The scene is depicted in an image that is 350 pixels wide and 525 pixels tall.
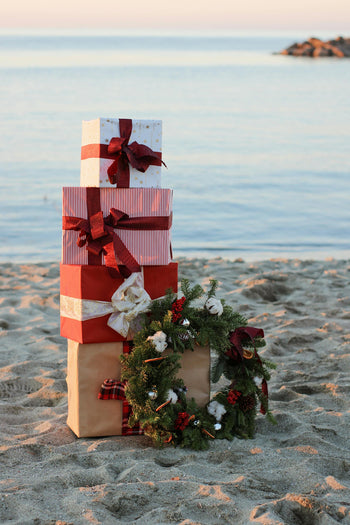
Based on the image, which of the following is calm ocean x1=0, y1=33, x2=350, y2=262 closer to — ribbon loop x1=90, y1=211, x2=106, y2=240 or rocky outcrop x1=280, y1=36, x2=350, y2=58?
ribbon loop x1=90, y1=211, x2=106, y2=240

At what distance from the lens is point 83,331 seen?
3168 mm

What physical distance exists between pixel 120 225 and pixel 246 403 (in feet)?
3.72

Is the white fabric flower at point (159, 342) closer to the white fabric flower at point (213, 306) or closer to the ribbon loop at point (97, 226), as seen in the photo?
the white fabric flower at point (213, 306)

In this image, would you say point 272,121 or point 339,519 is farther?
point 272,121

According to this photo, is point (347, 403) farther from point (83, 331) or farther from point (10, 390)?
point (10, 390)

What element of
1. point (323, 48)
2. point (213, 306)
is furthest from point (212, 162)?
point (323, 48)

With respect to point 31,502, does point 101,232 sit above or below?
above

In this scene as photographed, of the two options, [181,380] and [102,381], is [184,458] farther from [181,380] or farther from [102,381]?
[102,381]

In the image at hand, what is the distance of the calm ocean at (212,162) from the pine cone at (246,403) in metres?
5.93

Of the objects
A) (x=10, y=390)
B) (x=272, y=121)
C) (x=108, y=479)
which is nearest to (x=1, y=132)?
(x=272, y=121)

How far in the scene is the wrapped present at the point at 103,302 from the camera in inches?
124

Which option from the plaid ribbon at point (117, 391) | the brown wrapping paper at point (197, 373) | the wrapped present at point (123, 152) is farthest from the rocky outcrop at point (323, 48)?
Result: the plaid ribbon at point (117, 391)

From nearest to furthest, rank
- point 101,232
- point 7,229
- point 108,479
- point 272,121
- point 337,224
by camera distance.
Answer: point 108,479 < point 101,232 < point 7,229 < point 337,224 < point 272,121

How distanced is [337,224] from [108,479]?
9.45m
